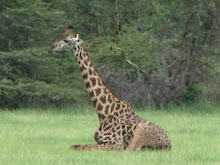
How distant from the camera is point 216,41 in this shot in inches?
778

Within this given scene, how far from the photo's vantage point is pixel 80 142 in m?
9.85

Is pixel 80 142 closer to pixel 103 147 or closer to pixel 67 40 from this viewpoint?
pixel 103 147

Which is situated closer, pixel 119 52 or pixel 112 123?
pixel 112 123

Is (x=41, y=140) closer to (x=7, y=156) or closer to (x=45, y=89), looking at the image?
(x=7, y=156)

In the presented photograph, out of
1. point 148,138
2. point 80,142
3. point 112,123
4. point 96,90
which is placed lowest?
point 80,142

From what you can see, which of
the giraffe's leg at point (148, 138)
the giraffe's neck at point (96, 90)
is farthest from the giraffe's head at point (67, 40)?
the giraffe's leg at point (148, 138)

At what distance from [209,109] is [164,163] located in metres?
11.4

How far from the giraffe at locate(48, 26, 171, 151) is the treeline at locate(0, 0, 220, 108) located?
8302 mm

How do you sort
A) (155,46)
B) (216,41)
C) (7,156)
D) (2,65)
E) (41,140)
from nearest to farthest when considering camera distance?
(7,156)
(41,140)
(2,65)
(155,46)
(216,41)

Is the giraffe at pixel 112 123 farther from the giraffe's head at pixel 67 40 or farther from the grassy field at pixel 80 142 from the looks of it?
the grassy field at pixel 80 142

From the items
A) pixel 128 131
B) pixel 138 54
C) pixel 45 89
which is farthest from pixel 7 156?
pixel 138 54

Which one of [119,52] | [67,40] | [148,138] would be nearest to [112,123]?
[148,138]

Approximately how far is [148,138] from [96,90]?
1186 millimetres

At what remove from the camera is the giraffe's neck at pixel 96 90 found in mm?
8742
